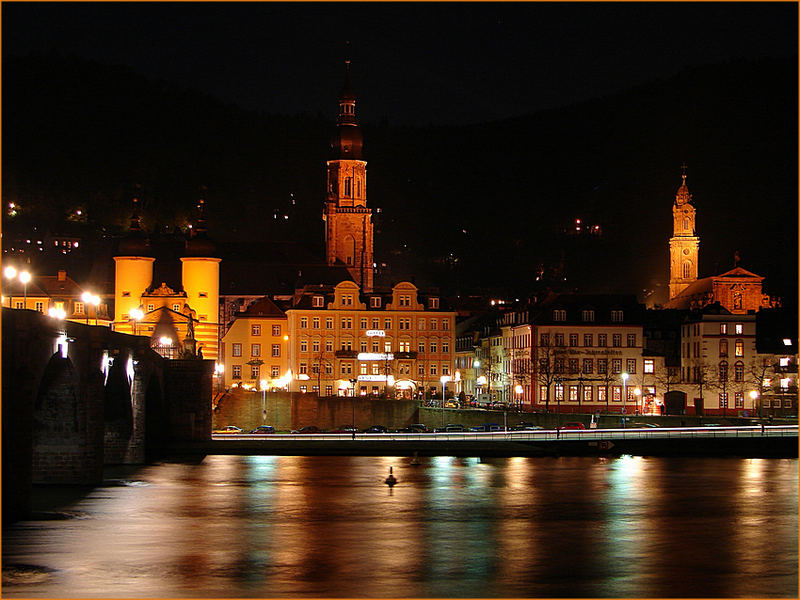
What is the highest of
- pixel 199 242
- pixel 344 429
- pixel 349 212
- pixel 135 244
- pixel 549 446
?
pixel 349 212

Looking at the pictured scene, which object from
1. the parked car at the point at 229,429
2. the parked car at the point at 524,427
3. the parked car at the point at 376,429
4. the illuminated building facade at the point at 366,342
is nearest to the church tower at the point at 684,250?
the illuminated building facade at the point at 366,342

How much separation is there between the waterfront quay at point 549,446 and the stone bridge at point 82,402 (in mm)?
2802

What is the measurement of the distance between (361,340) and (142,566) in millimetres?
80843

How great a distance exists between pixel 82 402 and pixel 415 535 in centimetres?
1569

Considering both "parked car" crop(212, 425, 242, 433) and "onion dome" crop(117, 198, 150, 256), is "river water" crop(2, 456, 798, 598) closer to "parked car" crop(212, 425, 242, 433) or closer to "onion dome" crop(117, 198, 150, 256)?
"parked car" crop(212, 425, 242, 433)

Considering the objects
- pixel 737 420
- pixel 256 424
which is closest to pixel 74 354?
pixel 256 424

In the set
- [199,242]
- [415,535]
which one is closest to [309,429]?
[199,242]

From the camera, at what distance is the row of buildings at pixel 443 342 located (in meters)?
112

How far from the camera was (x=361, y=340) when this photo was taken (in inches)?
4769

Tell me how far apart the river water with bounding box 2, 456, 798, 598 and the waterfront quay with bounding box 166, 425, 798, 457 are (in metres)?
10.2

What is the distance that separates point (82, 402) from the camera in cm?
5716

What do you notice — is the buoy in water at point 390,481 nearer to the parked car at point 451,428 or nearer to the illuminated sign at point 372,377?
the parked car at point 451,428

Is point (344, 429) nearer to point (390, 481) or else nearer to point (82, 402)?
point (390, 481)

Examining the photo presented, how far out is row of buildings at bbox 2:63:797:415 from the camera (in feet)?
369
